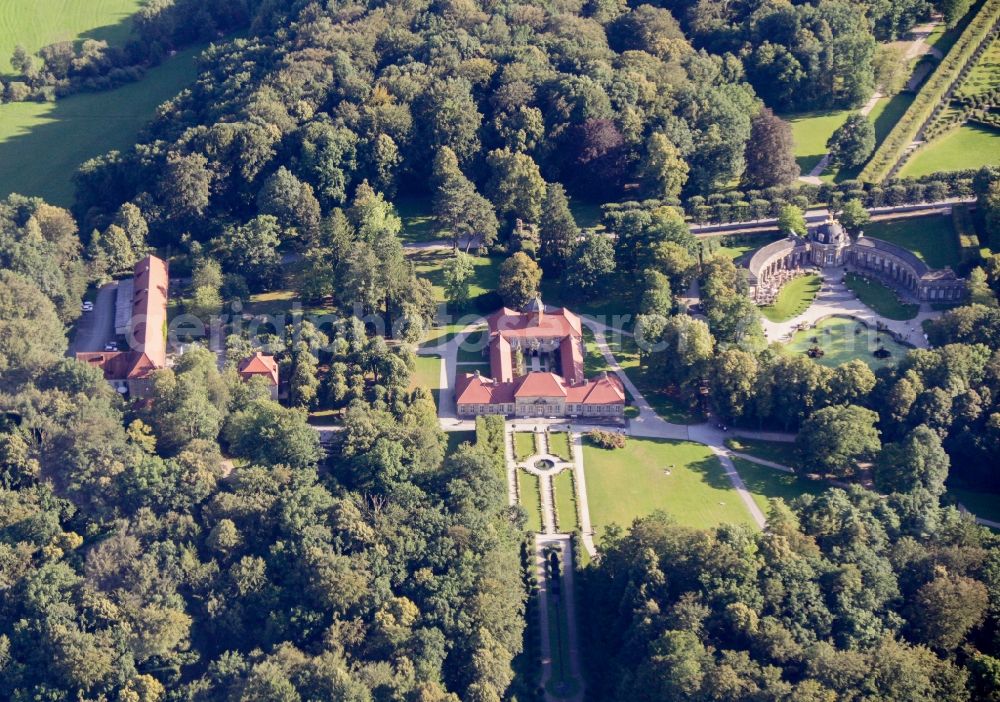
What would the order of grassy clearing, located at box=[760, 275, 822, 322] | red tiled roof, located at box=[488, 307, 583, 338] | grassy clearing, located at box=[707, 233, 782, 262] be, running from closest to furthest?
red tiled roof, located at box=[488, 307, 583, 338]
grassy clearing, located at box=[760, 275, 822, 322]
grassy clearing, located at box=[707, 233, 782, 262]

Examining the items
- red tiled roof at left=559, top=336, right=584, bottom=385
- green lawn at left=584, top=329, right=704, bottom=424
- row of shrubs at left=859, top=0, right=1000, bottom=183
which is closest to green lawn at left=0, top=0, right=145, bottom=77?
red tiled roof at left=559, top=336, right=584, bottom=385

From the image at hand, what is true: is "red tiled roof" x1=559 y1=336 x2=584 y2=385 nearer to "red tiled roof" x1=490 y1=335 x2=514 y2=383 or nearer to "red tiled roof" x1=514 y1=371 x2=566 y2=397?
"red tiled roof" x1=514 y1=371 x2=566 y2=397

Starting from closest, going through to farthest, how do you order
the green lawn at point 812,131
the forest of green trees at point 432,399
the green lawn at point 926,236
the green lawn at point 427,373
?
the forest of green trees at point 432,399
the green lawn at point 427,373
the green lawn at point 926,236
the green lawn at point 812,131

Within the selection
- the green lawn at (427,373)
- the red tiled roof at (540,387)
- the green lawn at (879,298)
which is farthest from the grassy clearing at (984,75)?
the green lawn at (427,373)

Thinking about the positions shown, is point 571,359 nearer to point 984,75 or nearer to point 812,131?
point 812,131

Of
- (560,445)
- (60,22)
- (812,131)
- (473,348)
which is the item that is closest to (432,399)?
(473,348)

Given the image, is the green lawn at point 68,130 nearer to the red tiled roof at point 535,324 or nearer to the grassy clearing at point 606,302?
the red tiled roof at point 535,324

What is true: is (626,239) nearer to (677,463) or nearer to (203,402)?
(677,463)
